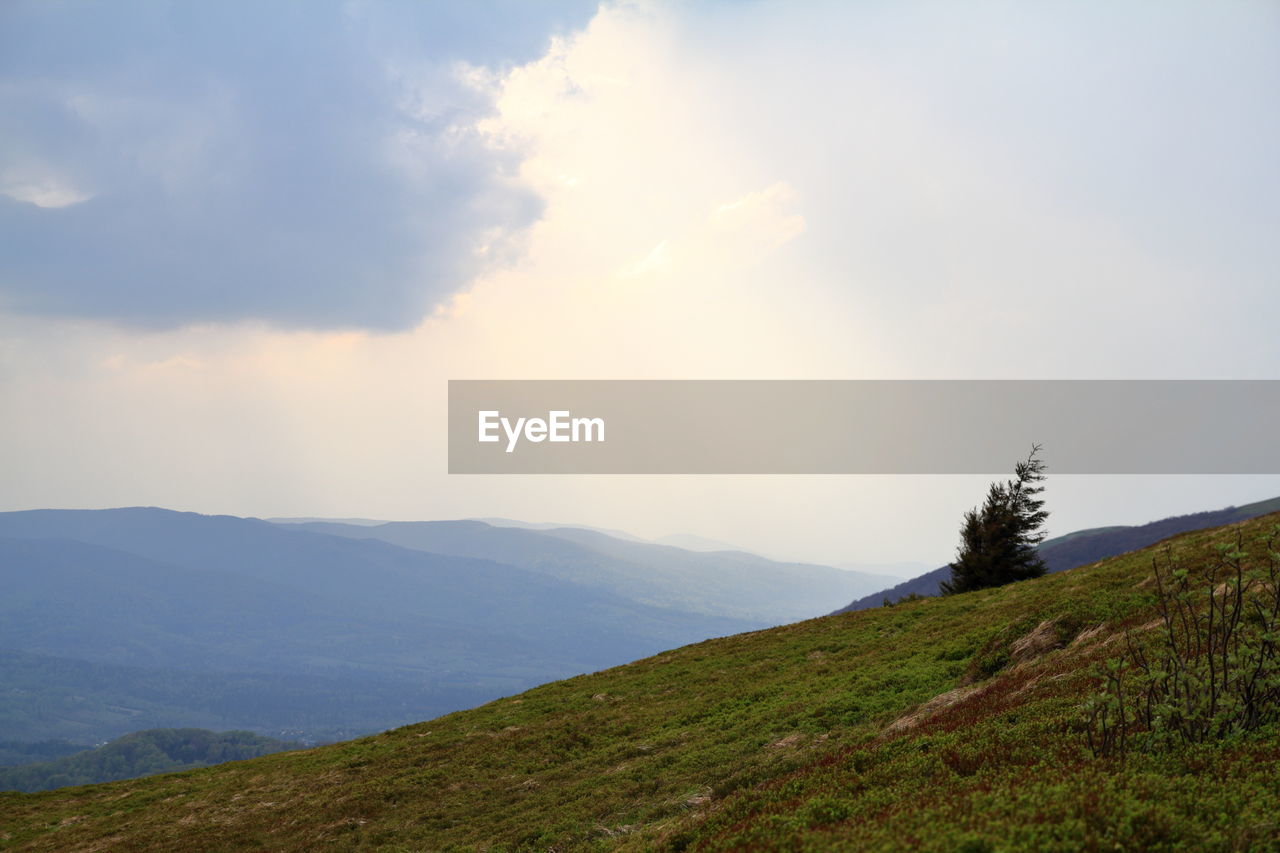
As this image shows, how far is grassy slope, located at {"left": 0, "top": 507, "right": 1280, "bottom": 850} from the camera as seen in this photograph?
909cm

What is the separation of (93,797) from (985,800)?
4539 centimetres

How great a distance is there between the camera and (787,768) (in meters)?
17.7

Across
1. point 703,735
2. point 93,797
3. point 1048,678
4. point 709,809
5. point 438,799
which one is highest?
point 1048,678

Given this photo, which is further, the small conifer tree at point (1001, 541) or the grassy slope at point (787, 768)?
the small conifer tree at point (1001, 541)

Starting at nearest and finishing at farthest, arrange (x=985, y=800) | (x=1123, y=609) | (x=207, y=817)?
1. (x=985, y=800)
2. (x=1123, y=609)
3. (x=207, y=817)

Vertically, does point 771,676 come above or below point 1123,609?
below

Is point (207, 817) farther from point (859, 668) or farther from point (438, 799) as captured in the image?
Answer: point (859, 668)

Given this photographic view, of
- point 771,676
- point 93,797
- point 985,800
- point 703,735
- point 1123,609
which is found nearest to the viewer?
point 985,800

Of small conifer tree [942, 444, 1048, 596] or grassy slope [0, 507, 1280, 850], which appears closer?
grassy slope [0, 507, 1280, 850]

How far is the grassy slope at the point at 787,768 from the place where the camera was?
909 centimetres

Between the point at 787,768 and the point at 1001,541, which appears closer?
the point at 787,768

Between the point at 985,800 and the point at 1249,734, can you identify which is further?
the point at 1249,734

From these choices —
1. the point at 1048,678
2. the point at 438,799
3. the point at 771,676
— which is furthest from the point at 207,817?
the point at 1048,678

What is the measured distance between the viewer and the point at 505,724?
3497cm
